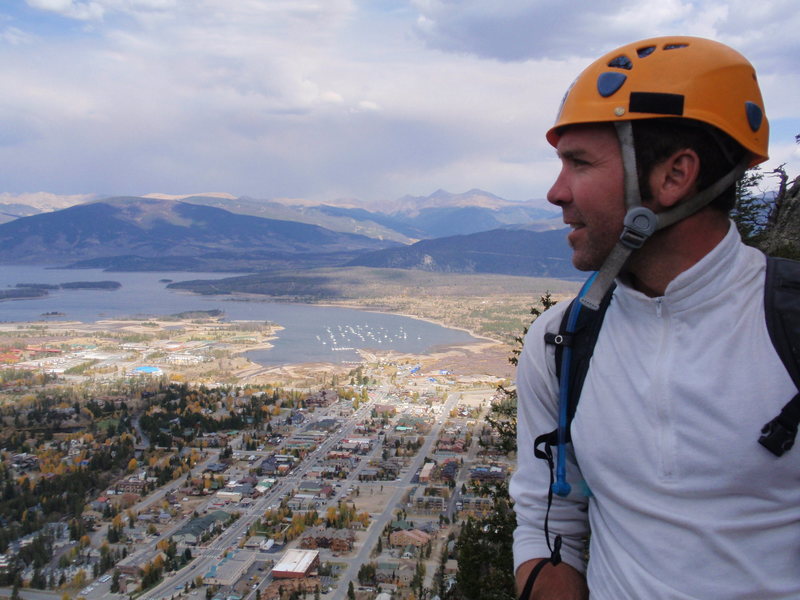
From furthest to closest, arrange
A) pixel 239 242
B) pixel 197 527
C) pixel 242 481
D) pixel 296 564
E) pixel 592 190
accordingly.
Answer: pixel 239 242 → pixel 242 481 → pixel 197 527 → pixel 296 564 → pixel 592 190

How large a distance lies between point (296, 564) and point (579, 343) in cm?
860

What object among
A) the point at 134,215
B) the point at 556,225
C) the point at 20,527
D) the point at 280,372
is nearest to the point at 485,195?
the point at 556,225

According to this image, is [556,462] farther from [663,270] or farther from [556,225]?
[556,225]

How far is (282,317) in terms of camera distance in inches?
1373

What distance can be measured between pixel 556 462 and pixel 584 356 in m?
0.13

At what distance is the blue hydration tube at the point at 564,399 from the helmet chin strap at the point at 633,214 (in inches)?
1.0

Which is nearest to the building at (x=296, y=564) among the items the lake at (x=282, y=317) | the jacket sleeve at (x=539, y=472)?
the jacket sleeve at (x=539, y=472)

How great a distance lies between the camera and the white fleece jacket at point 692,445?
561 millimetres

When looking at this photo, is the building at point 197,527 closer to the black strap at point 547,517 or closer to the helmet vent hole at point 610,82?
the black strap at point 547,517

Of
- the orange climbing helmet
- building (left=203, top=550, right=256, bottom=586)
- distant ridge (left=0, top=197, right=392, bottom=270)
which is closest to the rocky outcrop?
the orange climbing helmet

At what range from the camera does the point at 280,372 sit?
2178cm

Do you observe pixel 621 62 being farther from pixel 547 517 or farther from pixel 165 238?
pixel 165 238

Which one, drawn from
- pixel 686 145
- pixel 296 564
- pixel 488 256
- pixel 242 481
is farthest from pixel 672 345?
pixel 488 256

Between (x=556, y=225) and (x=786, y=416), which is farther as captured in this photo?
(x=556, y=225)
